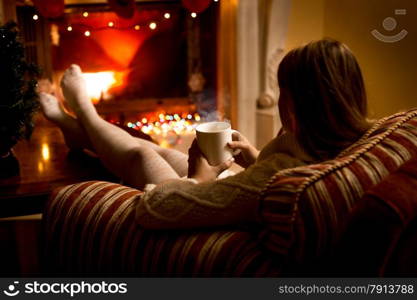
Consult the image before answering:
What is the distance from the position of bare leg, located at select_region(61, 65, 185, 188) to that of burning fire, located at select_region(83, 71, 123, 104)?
128cm

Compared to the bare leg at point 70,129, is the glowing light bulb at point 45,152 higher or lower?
lower

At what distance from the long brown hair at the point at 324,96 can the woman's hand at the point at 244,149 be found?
0.18m

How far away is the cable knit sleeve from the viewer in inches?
31.9

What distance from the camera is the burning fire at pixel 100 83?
10.7 ft

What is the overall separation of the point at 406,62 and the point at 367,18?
344 mm

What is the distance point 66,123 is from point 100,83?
1.42 metres

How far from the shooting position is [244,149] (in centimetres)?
111

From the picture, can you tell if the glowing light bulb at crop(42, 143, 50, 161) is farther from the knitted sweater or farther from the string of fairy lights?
the string of fairy lights

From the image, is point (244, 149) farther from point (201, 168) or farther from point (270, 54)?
point (270, 54)

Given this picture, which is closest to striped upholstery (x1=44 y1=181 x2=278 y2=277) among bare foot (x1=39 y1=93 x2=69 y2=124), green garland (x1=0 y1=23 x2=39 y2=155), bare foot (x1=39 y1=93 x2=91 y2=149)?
green garland (x1=0 y1=23 x2=39 y2=155)

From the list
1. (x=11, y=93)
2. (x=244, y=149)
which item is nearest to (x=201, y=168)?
(x=244, y=149)

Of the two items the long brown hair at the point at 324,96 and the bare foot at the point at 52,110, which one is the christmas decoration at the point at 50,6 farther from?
the long brown hair at the point at 324,96

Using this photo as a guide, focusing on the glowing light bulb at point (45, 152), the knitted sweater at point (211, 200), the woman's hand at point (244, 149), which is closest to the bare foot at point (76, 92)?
the glowing light bulb at point (45, 152)

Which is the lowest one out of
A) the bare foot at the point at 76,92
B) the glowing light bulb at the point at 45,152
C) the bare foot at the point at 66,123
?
the glowing light bulb at the point at 45,152
